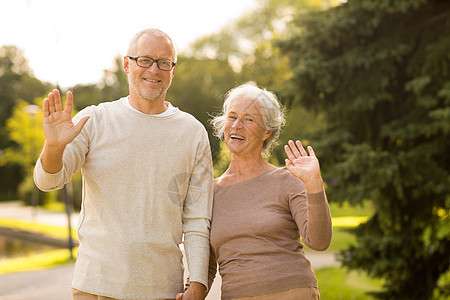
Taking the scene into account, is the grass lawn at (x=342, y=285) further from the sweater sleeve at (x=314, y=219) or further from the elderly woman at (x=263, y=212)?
the sweater sleeve at (x=314, y=219)

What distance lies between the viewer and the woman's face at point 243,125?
254 centimetres

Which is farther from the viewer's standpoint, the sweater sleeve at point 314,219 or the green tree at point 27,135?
the green tree at point 27,135

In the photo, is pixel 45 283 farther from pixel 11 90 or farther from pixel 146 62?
pixel 11 90

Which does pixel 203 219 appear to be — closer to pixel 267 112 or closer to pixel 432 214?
pixel 267 112

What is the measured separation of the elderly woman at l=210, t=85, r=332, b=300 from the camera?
2.26 m

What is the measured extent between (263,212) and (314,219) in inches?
11.6

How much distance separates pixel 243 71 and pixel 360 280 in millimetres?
15074

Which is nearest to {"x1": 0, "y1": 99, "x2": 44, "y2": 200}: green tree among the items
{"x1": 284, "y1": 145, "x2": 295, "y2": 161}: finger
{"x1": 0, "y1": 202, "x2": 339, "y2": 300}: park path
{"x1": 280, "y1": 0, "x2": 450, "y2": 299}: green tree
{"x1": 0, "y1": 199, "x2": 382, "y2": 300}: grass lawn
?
{"x1": 0, "y1": 199, "x2": 382, "y2": 300}: grass lawn

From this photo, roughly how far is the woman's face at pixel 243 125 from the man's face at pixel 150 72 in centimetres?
39

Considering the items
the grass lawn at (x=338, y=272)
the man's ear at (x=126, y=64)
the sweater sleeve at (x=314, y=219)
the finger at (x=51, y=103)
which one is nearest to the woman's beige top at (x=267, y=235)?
the sweater sleeve at (x=314, y=219)

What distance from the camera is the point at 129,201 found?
2246 millimetres

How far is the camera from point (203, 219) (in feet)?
8.07

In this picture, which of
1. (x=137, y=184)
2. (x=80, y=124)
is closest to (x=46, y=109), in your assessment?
(x=80, y=124)

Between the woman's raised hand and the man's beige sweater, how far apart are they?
486mm
